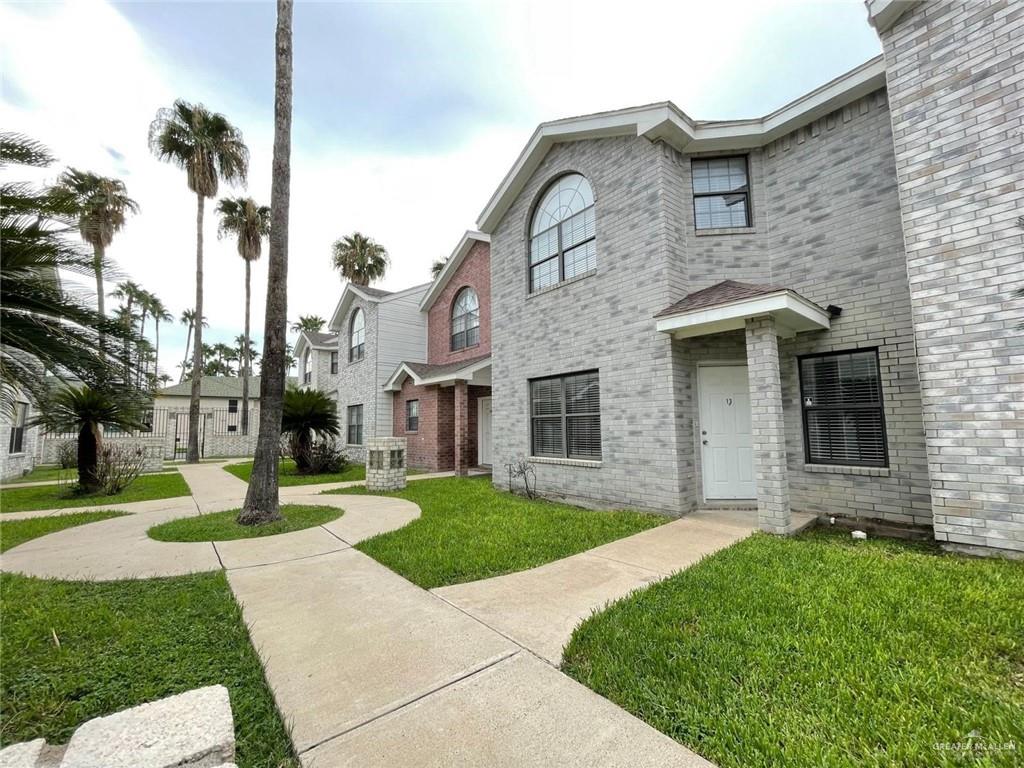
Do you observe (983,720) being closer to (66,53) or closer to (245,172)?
(66,53)

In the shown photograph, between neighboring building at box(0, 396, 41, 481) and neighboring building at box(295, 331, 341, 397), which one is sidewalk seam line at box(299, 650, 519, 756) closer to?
neighboring building at box(0, 396, 41, 481)

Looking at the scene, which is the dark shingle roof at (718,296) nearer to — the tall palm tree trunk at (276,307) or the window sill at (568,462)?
the window sill at (568,462)

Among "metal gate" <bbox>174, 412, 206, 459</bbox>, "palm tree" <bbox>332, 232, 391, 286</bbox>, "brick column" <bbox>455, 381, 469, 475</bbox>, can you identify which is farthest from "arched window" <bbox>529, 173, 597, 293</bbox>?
"metal gate" <bbox>174, 412, 206, 459</bbox>

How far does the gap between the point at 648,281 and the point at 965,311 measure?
3796 millimetres

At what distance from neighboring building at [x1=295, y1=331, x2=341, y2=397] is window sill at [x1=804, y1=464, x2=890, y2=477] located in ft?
65.5

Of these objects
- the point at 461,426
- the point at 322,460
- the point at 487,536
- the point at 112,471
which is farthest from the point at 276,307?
the point at 322,460

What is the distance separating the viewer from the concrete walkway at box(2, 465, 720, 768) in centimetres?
205

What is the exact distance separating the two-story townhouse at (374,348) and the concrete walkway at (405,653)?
1104 centimetres

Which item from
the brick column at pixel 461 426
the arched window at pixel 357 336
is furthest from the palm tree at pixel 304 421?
the brick column at pixel 461 426

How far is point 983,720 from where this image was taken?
2.07 m

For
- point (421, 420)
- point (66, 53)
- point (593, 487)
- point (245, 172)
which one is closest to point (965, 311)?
point (593, 487)

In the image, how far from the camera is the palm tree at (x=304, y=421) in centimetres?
1383

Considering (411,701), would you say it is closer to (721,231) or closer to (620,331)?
(620,331)

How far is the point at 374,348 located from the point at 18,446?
Result: 12.7 meters
